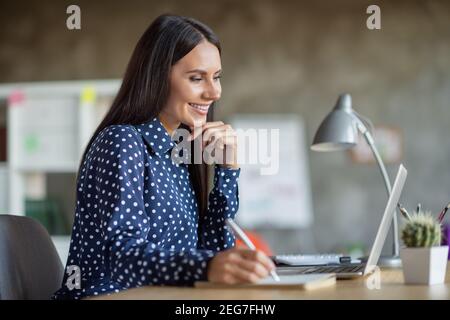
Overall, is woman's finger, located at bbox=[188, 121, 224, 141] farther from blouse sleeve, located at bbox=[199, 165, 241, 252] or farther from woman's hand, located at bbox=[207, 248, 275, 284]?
woman's hand, located at bbox=[207, 248, 275, 284]

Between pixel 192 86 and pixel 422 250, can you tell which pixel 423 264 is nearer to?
pixel 422 250

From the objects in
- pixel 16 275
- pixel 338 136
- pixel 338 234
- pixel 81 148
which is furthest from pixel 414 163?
pixel 16 275

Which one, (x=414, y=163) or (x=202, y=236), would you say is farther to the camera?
(x=414, y=163)

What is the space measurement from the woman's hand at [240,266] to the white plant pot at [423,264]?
270 millimetres

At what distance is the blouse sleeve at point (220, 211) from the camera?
182cm

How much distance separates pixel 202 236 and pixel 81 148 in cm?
291

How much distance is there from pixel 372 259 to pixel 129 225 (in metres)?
0.51

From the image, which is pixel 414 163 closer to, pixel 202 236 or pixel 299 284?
pixel 202 236

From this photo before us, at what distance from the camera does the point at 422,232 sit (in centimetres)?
120

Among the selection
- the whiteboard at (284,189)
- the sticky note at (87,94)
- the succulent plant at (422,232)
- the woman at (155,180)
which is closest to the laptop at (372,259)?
the succulent plant at (422,232)

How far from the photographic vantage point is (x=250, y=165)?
5.20 m

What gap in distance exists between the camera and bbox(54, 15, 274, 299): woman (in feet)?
4.16

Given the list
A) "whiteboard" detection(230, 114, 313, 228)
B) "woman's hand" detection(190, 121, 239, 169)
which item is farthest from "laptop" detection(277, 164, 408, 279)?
"whiteboard" detection(230, 114, 313, 228)

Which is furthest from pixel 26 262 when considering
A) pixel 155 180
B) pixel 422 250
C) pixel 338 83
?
pixel 338 83
